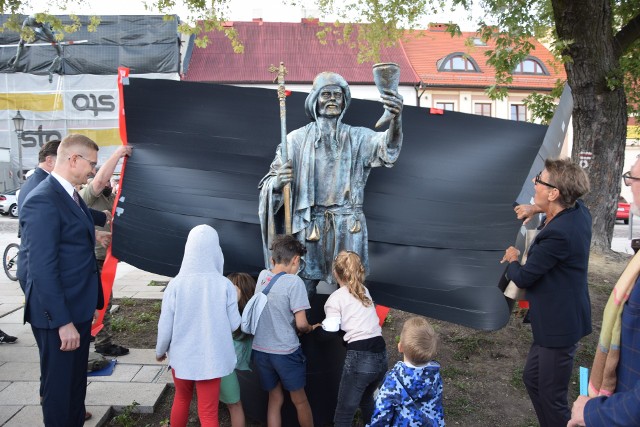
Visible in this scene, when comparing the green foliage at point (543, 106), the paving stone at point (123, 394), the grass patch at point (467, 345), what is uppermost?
the green foliage at point (543, 106)

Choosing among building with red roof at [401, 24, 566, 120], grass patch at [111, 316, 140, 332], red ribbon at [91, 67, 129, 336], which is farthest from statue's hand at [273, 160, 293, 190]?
building with red roof at [401, 24, 566, 120]

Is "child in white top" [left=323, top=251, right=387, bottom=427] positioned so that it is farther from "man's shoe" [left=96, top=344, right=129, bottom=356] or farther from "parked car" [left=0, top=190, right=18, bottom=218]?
"parked car" [left=0, top=190, right=18, bottom=218]

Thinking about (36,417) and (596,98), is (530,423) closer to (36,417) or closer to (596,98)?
(36,417)

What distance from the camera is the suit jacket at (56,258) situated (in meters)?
2.64

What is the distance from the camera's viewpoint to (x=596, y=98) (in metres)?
6.95

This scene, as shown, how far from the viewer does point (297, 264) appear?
303 centimetres

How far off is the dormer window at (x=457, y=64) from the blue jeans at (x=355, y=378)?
25.9m

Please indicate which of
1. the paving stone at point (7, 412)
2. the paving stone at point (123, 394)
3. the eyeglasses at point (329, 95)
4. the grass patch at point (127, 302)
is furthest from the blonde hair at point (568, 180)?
the grass patch at point (127, 302)

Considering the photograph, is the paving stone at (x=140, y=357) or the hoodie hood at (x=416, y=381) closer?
the hoodie hood at (x=416, y=381)

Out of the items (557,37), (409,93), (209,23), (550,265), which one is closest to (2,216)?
(209,23)

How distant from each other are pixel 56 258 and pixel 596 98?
6.79 metres

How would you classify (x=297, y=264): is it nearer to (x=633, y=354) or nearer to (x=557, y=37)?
(x=633, y=354)

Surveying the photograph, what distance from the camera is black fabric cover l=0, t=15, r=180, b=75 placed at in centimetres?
2205

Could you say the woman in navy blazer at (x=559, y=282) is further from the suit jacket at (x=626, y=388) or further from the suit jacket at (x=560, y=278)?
the suit jacket at (x=626, y=388)
